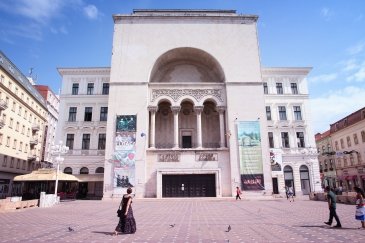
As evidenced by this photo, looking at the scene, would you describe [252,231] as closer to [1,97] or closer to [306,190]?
[306,190]

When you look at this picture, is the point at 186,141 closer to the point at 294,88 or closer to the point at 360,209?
the point at 294,88

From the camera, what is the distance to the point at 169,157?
102 feet

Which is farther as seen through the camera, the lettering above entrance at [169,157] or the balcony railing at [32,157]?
the balcony railing at [32,157]

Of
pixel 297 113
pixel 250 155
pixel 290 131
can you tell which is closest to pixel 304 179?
pixel 290 131

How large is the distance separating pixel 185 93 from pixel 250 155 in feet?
35.6

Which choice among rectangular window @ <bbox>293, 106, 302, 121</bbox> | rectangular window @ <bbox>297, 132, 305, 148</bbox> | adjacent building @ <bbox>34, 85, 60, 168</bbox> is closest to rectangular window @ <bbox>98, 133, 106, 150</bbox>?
adjacent building @ <bbox>34, 85, 60, 168</bbox>

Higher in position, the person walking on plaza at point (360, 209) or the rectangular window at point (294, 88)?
the rectangular window at point (294, 88)

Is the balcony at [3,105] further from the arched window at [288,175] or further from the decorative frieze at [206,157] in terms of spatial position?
the arched window at [288,175]

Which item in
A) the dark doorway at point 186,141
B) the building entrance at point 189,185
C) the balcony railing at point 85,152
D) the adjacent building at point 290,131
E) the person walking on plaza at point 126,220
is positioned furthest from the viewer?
the adjacent building at point 290,131

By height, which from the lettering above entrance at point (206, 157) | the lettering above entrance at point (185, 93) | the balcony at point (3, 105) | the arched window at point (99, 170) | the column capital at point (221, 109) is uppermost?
the lettering above entrance at point (185, 93)

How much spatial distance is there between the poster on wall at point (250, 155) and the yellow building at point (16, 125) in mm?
29636

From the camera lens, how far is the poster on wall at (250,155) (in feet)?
→ 99.1

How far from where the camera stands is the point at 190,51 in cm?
3584

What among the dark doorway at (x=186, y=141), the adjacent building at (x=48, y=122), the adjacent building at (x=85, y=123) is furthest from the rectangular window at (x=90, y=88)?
the adjacent building at (x=48, y=122)
